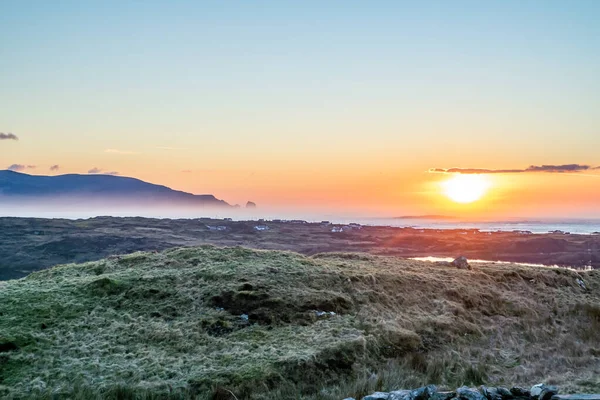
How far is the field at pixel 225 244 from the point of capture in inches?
2445

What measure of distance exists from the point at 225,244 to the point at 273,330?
64.4 m

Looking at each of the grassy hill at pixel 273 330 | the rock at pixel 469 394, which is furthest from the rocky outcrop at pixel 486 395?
the grassy hill at pixel 273 330

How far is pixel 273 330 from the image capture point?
14.4 m

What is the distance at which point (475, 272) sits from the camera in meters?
24.8

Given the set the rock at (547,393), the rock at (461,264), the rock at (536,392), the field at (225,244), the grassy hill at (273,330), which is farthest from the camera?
the field at (225,244)

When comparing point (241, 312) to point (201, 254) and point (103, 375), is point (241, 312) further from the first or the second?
point (201, 254)

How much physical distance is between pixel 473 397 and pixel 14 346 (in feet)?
40.8

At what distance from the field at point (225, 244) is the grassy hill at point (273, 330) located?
43.8 metres

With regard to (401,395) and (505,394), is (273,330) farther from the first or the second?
(505,394)

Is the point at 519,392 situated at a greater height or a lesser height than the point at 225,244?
greater

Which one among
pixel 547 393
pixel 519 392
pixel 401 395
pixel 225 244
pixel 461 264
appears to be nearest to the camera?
pixel 547 393

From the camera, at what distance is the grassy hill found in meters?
10.8

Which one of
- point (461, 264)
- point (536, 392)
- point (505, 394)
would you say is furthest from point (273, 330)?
point (461, 264)

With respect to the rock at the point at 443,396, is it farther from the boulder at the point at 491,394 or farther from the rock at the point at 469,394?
the boulder at the point at 491,394
